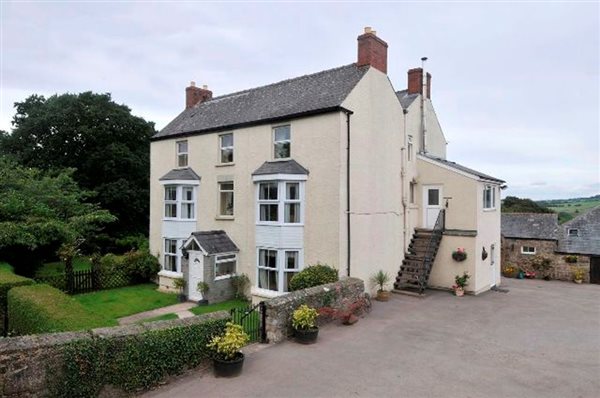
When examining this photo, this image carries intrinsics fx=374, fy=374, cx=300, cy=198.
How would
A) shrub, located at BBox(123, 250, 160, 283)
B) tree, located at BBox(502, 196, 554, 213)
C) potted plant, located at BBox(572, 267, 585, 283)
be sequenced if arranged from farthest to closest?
tree, located at BBox(502, 196, 554, 213) → potted plant, located at BBox(572, 267, 585, 283) → shrub, located at BBox(123, 250, 160, 283)

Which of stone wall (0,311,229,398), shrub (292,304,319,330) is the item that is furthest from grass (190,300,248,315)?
stone wall (0,311,229,398)

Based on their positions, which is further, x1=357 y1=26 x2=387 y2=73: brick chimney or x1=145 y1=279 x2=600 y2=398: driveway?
x1=357 y1=26 x2=387 y2=73: brick chimney

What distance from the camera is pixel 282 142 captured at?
56.4 ft

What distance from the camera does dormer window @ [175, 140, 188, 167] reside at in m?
Result: 21.5

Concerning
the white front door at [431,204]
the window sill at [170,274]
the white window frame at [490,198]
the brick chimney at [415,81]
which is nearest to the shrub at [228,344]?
the window sill at [170,274]

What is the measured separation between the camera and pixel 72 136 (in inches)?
1277

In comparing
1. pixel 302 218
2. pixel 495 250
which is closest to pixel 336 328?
pixel 302 218

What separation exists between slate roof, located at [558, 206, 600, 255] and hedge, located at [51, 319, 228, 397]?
87.5ft

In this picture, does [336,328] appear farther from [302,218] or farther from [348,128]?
[348,128]

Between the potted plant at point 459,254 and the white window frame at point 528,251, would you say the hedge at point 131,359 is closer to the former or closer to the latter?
the potted plant at point 459,254

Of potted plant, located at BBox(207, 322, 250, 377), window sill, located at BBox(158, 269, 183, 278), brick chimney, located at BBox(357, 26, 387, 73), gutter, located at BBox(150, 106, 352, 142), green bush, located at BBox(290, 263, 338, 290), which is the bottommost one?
window sill, located at BBox(158, 269, 183, 278)

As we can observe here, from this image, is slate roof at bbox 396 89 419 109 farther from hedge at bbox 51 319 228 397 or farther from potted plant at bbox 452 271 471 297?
hedge at bbox 51 319 228 397

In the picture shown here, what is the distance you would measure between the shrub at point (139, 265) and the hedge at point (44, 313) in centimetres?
881

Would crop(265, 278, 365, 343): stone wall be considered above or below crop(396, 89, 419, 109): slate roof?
below
